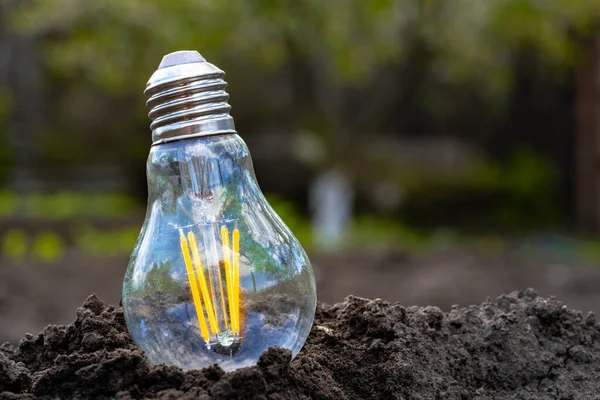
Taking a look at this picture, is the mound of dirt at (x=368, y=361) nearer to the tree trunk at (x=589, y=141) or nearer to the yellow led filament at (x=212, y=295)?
the yellow led filament at (x=212, y=295)

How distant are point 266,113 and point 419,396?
11.9 metres

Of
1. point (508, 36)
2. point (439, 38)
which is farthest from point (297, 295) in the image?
point (508, 36)

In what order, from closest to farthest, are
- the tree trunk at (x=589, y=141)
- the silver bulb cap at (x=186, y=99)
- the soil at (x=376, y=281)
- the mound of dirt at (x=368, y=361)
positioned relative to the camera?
the mound of dirt at (x=368, y=361) < the silver bulb cap at (x=186, y=99) < the soil at (x=376, y=281) < the tree trunk at (x=589, y=141)

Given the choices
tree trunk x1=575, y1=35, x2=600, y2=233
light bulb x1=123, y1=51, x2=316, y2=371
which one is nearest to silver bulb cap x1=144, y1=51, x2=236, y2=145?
light bulb x1=123, y1=51, x2=316, y2=371

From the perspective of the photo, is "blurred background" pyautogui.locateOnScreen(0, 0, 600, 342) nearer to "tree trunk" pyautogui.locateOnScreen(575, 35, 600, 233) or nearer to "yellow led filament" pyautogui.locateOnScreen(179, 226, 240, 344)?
"tree trunk" pyautogui.locateOnScreen(575, 35, 600, 233)

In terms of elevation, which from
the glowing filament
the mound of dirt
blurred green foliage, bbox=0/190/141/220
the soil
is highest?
blurred green foliage, bbox=0/190/141/220

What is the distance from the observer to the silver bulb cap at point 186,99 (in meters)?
1.91

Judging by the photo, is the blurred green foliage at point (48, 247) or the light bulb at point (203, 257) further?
the blurred green foliage at point (48, 247)

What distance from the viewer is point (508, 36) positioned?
10.3 meters

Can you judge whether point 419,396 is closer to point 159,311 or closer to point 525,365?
point 525,365

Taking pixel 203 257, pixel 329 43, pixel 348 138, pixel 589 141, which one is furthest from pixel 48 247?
pixel 589 141

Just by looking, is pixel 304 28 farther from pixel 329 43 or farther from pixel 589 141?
pixel 589 141

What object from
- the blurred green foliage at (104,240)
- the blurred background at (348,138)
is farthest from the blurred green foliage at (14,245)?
the blurred green foliage at (104,240)

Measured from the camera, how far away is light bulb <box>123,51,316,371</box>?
1912 mm
